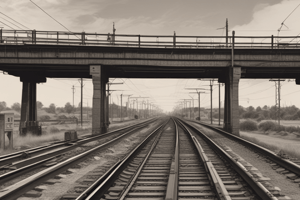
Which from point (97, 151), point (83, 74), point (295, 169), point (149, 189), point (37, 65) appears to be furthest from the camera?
point (83, 74)

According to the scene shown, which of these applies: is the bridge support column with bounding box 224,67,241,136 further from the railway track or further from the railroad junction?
the railway track

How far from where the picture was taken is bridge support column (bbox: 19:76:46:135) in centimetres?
2927

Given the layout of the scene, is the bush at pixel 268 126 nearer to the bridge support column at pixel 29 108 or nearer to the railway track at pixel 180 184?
the bridge support column at pixel 29 108

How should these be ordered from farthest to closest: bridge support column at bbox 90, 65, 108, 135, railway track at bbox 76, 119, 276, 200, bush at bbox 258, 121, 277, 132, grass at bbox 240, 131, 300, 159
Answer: bush at bbox 258, 121, 277, 132 < bridge support column at bbox 90, 65, 108, 135 < grass at bbox 240, 131, 300, 159 < railway track at bbox 76, 119, 276, 200

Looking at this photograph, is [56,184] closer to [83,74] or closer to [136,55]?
[136,55]

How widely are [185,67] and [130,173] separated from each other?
19184mm

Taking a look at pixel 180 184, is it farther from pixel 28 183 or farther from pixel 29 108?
pixel 29 108

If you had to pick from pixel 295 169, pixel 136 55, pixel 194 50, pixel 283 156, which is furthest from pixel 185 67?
pixel 295 169

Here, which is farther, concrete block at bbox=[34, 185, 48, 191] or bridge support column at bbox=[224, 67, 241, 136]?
bridge support column at bbox=[224, 67, 241, 136]

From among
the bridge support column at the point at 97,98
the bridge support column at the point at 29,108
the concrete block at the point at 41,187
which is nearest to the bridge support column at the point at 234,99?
the bridge support column at the point at 97,98

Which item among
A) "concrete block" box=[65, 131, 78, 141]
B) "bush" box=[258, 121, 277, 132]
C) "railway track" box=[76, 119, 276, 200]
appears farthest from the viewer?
"bush" box=[258, 121, 277, 132]

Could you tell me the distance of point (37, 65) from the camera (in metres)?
26.6

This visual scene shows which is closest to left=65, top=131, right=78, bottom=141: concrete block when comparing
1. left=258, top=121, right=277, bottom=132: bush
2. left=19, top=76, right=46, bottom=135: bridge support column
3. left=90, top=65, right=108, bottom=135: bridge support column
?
left=90, top=65, right=108, bottom=135: bridge support column

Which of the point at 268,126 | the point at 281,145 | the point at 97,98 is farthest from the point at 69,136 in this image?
the point at 268,126
